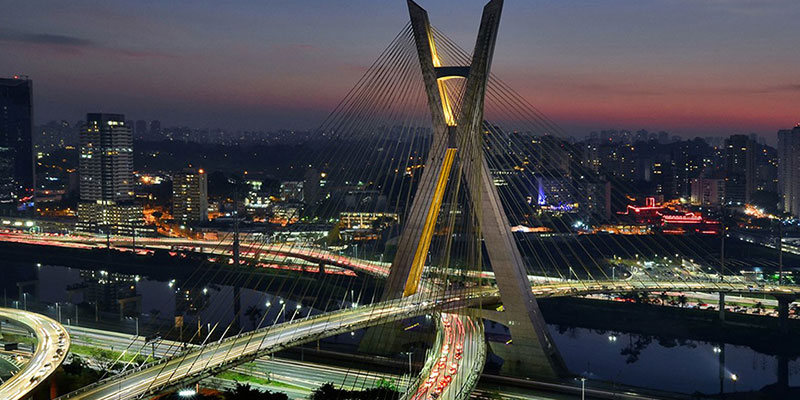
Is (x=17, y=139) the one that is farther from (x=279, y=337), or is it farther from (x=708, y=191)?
(x=279, y=337)

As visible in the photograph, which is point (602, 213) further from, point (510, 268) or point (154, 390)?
point (154, 390)

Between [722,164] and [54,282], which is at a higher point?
[722,164]

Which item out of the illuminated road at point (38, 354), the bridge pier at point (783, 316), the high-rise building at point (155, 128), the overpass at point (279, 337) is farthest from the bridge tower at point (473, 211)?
the high-rise building at point (155, 128)

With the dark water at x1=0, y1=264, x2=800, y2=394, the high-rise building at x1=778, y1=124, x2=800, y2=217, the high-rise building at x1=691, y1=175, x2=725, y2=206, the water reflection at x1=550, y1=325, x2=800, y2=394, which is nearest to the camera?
the water reflection at x1=550, y1=325, x2=800, y2=394

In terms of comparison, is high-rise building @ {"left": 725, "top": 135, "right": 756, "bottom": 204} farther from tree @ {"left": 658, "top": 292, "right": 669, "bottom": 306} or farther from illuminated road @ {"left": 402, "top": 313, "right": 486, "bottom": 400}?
illuminated road @ {"left": 402, "top": 313, "right": 486, "bottom": 400}

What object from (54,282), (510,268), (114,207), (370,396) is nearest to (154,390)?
(370,396)

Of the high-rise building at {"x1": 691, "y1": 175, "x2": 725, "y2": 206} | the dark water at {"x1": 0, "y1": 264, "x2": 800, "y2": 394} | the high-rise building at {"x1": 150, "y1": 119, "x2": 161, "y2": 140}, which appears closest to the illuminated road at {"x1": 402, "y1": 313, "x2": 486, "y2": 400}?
the dark water at {"x1": 0, "y1": 264, "x2": 800, "y2": 394}
